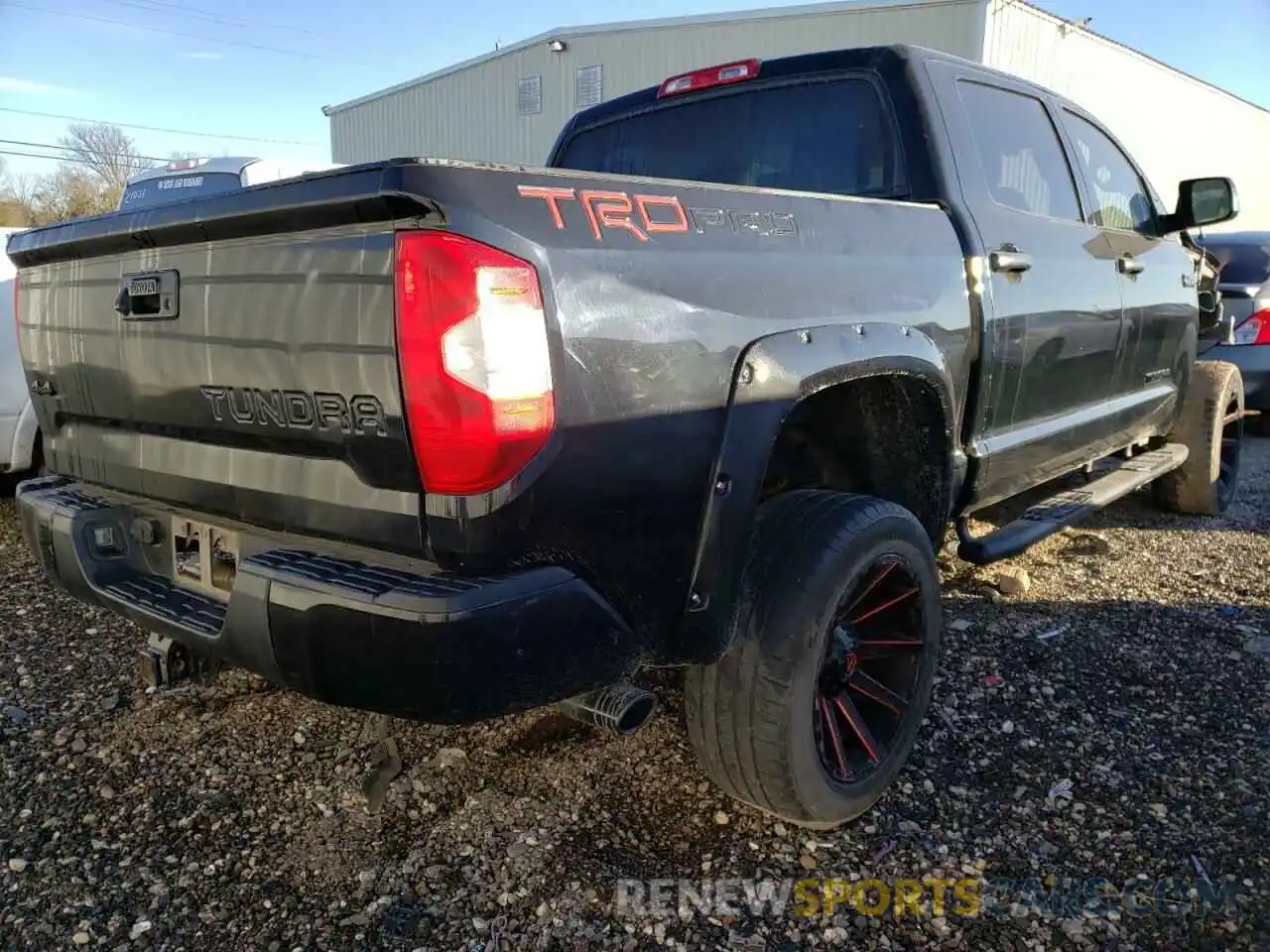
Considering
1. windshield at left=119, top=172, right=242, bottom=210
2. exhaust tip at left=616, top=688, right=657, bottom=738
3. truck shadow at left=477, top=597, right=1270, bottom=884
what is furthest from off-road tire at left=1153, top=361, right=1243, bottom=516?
windshield at left=119, top=172, right=242, bottom=210

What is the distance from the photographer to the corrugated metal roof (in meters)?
15.2

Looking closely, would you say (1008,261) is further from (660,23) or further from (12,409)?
(660,23)

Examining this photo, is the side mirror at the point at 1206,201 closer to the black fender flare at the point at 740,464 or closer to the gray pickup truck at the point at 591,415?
the gray pickup truck at the point at 591,415

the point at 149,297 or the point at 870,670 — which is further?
the point at 870,670

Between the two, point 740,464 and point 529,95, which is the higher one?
point 529,95

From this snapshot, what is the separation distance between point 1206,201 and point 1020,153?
1545mm

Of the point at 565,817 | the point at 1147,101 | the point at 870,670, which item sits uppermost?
the point at 1147,101

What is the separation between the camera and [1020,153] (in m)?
3.51

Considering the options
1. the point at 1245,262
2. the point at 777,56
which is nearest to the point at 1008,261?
the point at 1245,262

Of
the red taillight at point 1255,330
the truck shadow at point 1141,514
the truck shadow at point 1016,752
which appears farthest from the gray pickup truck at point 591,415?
the red taillight at point 1255,330

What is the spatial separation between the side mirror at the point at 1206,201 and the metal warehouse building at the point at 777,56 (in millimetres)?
8531

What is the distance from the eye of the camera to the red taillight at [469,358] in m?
1.67

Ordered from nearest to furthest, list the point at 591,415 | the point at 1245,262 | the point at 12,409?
the point at 591,415, the point at 12,409, the point at 1245,262

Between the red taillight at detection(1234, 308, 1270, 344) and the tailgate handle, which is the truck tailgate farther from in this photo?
the red taillight at detection(1234, 308, 1270, 344)
